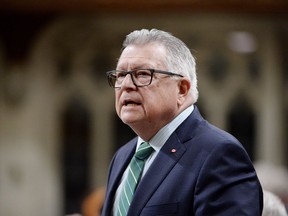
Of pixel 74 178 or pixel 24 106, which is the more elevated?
pixel 24 106

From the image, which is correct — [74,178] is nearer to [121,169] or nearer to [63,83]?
[63,83]

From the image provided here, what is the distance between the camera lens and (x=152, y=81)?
8.18 feet

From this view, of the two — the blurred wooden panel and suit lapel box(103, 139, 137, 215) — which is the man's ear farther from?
the blurred wooden panel

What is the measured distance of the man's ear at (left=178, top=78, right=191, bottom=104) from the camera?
2.57 meters

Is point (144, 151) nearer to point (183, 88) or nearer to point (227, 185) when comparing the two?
point (183, 88)

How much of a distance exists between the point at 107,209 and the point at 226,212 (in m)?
0.59

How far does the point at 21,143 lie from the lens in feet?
26.9

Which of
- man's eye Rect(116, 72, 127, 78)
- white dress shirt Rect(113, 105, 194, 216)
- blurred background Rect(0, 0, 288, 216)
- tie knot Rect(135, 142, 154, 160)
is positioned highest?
man's eye Rect(116, 72, 127, 78)

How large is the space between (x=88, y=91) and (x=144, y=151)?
230 inches

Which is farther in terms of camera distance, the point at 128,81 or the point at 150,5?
the point at 150,5

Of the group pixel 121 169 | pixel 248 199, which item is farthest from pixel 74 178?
pixel 248 199

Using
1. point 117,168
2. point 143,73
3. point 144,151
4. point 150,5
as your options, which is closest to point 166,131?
point 144,151

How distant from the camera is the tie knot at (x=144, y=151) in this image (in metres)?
2.63

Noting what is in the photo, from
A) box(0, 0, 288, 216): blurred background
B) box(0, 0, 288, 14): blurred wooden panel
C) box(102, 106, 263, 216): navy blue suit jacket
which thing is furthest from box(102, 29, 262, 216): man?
box(0, 0, 288, 216): blurred background
